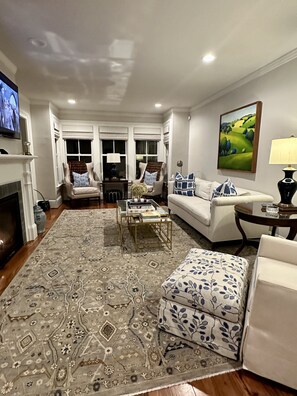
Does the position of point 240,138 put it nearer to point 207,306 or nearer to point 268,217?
point 268,217

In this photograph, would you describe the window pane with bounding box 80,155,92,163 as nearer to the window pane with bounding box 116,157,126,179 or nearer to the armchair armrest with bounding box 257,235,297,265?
the window pane with bounding box 116,157,126,179

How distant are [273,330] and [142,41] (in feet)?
8.88

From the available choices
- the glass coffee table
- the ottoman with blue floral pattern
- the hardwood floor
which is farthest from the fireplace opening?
the hardwood floor

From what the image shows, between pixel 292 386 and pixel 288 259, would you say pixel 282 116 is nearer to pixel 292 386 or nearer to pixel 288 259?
pixel 288 259

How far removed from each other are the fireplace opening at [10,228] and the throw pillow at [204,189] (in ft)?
9.78

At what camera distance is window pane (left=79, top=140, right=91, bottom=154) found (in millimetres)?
5969

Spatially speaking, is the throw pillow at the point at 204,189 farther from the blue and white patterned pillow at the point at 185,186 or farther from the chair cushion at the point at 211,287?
the chair cushion at the point at 211,287

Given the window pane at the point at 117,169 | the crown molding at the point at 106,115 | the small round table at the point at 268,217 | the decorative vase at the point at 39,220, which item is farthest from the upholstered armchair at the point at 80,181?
the small round table at the point at 268,217

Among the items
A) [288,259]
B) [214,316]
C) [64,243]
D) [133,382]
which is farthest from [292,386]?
[64,243]

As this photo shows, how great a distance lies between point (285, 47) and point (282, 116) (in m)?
0.74

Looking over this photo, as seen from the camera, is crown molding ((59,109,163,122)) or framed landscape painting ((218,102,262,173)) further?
crown molding ((59,109,163,122))

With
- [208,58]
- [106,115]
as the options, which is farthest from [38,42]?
[106,115]

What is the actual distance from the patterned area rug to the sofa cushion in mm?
637

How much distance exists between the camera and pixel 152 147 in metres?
6.41
